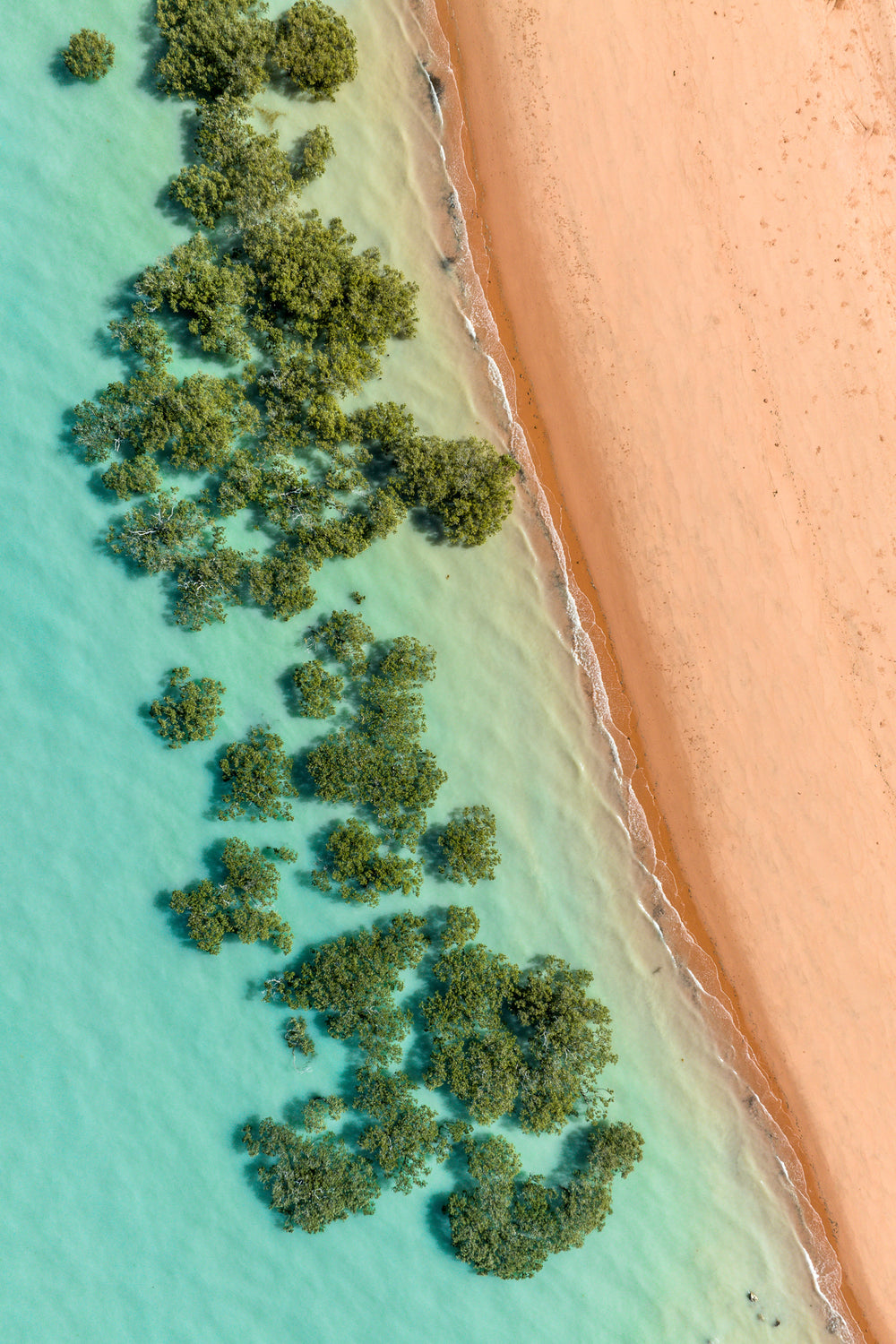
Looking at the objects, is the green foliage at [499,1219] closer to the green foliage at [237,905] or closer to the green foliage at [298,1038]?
the green foliage at [298,1038]

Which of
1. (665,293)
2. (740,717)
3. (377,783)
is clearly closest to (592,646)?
(740,717)

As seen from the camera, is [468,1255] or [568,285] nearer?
[468,1255]

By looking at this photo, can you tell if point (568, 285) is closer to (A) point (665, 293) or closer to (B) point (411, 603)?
(A) point (665, 293)

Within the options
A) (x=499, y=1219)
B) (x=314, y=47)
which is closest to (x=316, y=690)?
(x=499, y=1219)

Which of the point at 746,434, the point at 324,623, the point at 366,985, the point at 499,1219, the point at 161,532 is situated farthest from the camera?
the point at 746,434

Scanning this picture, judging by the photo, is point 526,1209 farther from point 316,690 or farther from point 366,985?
point 316,690

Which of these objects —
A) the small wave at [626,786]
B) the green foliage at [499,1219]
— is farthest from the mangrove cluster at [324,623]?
the small wave at [626,786]
